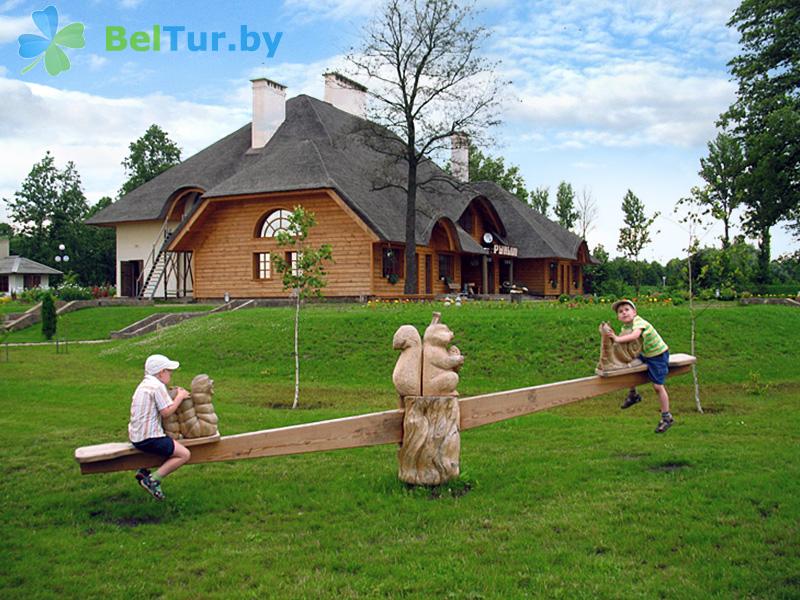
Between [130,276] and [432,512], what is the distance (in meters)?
Answer: 39.1

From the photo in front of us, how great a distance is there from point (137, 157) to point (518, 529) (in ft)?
217

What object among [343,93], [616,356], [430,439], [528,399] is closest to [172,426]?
[430,439]

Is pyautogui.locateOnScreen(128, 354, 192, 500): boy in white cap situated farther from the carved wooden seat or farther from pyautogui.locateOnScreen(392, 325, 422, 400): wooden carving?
pyautogui.locateOnScreen(392, 325, 422, 400): wooden carving

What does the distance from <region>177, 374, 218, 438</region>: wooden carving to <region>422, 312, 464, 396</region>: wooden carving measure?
6.57 ft

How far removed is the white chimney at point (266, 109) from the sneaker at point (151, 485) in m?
34.1

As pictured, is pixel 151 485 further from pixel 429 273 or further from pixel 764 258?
pixel 764 258

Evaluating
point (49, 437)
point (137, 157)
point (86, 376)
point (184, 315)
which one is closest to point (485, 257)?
point (184, 315)

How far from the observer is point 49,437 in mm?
10227

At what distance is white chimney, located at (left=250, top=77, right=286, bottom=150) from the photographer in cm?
3888

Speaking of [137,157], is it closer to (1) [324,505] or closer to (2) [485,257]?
(2) [485,257]

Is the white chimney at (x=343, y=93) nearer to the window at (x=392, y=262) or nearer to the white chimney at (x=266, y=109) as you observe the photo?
the white chimney at (x=266, y=109)

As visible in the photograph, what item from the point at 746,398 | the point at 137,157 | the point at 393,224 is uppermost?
the point at 137,157

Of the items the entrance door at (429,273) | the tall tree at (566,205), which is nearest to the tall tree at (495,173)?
the tall tree at (566,205)

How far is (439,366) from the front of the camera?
724 centimetres
